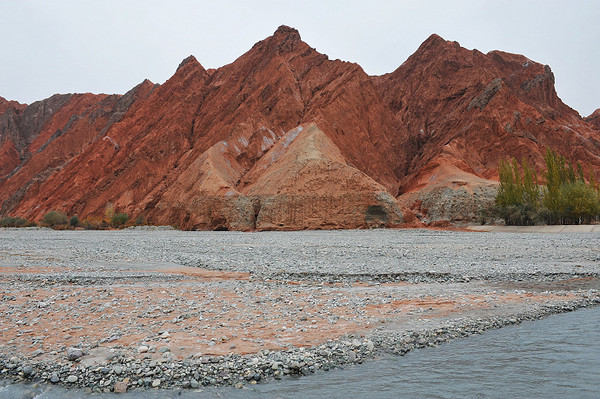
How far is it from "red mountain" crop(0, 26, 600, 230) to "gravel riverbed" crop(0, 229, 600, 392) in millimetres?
30211

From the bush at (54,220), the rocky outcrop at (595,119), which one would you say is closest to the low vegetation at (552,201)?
the bush at (54,220)

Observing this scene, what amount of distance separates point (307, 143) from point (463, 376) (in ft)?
164

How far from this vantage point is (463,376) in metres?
5.65

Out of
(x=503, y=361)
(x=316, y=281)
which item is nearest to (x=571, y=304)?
(x=503, y=361)

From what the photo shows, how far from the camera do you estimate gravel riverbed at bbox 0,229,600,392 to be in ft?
18.7

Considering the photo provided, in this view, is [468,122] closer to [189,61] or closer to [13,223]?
[189,61]

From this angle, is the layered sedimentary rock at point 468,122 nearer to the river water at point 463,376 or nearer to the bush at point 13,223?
the river water at point 463,376

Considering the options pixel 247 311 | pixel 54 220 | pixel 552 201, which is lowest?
pixel 54 220

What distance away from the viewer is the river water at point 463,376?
16.8ft

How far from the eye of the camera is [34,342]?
21.3ft

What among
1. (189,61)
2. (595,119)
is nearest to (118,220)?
(189,61)

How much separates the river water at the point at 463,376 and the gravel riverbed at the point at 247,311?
225mm

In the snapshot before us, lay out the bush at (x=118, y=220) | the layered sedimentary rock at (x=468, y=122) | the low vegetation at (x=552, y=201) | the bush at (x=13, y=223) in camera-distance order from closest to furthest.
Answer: the low vegetation at (x=552, y=201) → the layered sedimentary rock at (x=468, y=122) → the bush at (x=118, y=220) → the bush at (x=13, y=223)

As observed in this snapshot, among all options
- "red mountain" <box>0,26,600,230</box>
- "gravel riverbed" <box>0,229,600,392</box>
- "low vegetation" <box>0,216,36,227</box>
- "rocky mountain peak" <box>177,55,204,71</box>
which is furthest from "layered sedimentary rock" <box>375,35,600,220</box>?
"low vegetation" <box>0,216,36,227</box>
